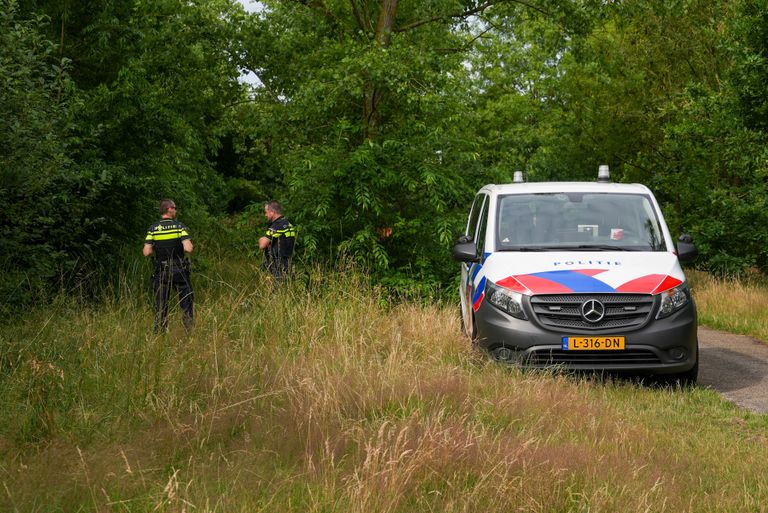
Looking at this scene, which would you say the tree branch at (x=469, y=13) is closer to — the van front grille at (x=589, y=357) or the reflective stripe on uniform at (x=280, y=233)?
the reflective stripe on uniform at (x=280, y=233)

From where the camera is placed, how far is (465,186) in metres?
16.4

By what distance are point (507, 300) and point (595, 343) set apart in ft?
2.85

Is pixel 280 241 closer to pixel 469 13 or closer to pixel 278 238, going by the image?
pixel 278 238

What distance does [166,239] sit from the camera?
11867 millimetres

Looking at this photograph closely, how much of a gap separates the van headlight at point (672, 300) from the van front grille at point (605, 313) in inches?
4.7

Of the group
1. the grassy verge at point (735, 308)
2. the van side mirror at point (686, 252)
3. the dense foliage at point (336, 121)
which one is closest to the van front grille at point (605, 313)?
the van side mirror at point (686, 252)

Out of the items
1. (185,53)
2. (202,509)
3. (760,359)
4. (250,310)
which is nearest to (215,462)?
(202,509)

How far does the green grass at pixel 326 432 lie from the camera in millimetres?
4852

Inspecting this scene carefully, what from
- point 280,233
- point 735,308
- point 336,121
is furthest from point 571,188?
point 336,121

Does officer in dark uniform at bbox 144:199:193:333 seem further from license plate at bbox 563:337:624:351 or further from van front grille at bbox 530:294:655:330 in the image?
license plate at bbox 563:337:624:351

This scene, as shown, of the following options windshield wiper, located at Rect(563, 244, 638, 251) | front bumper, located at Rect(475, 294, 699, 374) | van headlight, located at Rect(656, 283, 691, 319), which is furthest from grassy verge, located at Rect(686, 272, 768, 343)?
front bumper, located at Rect(475, 294, 699, 374)

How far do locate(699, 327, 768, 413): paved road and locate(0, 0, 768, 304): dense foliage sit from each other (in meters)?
4.14

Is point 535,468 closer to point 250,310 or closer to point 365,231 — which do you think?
point 250,310

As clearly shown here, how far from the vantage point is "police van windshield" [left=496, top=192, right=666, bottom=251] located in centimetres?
978
